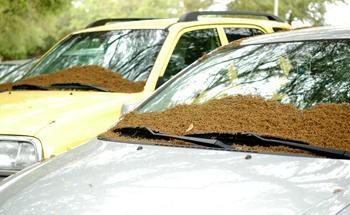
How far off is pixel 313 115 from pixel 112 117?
6.08 feet

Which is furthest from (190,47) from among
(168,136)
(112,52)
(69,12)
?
(69,12)

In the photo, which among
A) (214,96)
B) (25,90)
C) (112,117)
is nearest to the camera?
(214,96)

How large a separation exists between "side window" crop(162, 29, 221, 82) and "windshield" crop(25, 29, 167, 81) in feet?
0.53

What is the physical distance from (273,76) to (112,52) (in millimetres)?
2325

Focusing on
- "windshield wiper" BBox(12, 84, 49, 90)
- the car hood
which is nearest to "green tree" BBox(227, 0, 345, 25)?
"windshield wiper" BBox(12, 84, 49, 90)

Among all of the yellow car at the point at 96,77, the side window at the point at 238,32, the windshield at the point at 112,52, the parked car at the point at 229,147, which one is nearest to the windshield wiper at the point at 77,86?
the yellow car at the point at 96,77

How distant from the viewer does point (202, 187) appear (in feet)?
8.74

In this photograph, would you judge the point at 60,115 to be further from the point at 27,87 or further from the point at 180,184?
the point at 180,184

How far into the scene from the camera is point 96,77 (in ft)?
17.8

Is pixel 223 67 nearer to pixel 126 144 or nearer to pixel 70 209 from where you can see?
pixel 126 144

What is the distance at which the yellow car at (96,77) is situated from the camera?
169 inches

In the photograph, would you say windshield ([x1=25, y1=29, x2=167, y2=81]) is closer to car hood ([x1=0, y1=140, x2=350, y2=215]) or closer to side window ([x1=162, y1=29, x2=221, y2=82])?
side window ([x1=162, y1=29, x2=221, y2=82])

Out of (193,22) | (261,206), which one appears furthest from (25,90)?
(261,206)

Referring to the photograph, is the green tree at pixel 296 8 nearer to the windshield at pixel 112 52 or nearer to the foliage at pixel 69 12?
the foliage at pixel 69 12
